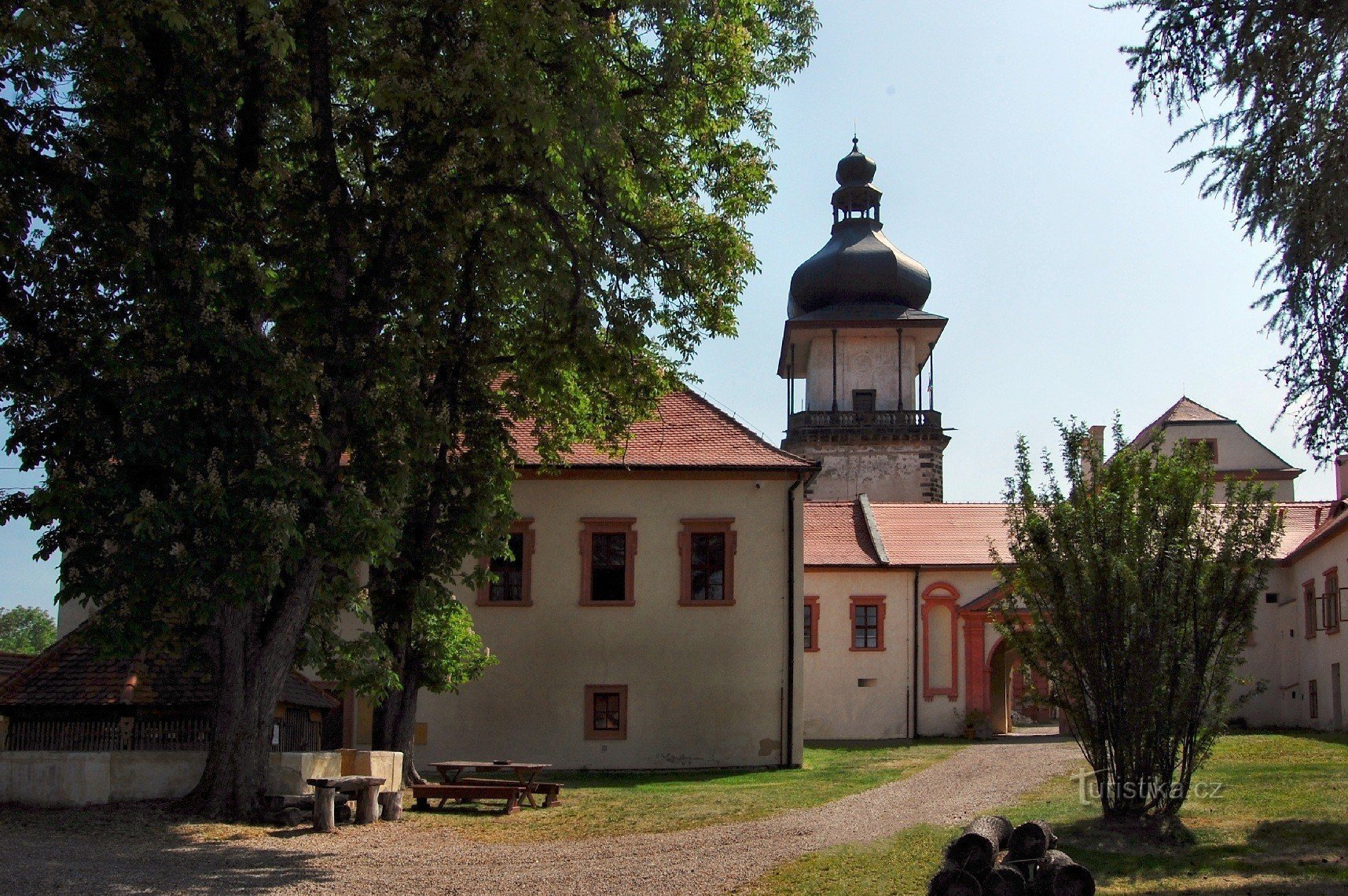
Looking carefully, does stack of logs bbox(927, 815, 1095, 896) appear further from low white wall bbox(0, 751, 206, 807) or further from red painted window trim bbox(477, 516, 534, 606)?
red painted window trim bbox(477, 516, 534, 606)

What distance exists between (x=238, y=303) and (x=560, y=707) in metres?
13.7

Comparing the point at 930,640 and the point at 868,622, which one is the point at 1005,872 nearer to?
the point at 868,622

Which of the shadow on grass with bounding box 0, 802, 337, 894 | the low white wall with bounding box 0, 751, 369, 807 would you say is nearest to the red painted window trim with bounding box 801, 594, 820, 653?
the low white wall with bounding box 0, 751, 369, 807

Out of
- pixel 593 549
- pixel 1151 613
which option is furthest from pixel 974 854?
pixel 593 549

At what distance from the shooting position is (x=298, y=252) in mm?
15562

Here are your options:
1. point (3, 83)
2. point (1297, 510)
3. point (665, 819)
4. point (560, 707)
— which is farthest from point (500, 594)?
point (1297, 510)

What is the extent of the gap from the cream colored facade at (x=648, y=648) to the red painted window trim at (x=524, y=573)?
0.09 metres

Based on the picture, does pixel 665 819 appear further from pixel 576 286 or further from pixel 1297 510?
pixel 1297 510

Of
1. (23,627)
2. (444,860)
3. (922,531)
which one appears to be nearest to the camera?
(444,860)

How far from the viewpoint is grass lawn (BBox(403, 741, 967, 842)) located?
1582 centimetres

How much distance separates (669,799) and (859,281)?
41.3 m

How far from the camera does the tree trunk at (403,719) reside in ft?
66.8

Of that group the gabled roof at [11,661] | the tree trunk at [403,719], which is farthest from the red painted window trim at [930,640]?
the gabled roof at [11,661]

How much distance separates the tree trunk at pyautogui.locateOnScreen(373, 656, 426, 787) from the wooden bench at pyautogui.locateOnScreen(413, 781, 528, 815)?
2450 millimetres
